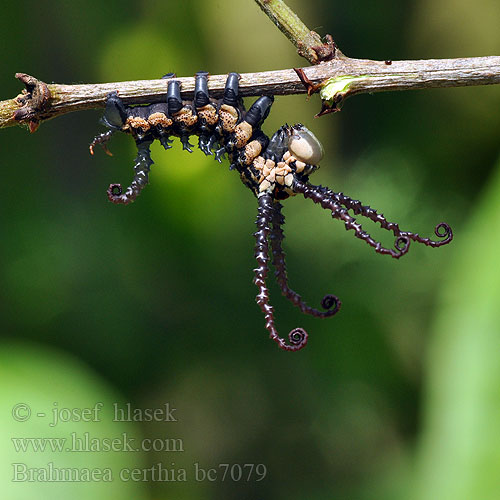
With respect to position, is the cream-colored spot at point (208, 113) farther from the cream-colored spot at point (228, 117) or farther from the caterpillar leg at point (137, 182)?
the caterpillar leg at point (137, 182)

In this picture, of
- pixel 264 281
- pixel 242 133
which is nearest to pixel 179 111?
pixel 242 133

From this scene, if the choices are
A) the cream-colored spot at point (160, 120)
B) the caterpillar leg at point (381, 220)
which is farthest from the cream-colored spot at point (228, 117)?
the caterpillar leg at point (381, 220)

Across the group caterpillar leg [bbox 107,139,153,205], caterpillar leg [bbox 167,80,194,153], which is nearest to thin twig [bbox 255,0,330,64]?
caterpillar leg [bbox 167,80,194,153]

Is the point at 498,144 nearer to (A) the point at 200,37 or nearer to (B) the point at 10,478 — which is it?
(A) the point at 200,37

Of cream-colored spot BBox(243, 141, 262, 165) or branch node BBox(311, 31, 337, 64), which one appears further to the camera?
cream-colored spot BBox(243, 141, 262, 165)

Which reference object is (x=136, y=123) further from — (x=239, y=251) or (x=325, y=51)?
(x=239, y=251)

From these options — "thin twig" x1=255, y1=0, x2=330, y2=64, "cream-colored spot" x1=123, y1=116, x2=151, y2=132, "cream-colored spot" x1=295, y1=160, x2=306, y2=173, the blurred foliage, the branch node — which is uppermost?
the blurred foliage

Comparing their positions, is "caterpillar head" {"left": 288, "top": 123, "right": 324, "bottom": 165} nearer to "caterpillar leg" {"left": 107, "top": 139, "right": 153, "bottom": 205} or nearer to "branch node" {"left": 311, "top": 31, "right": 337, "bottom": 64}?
"branch node" {"left": 311, "top": 31, "right": 337, "bottom": 64}

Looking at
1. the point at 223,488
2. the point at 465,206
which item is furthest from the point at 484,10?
the point at 223,488
